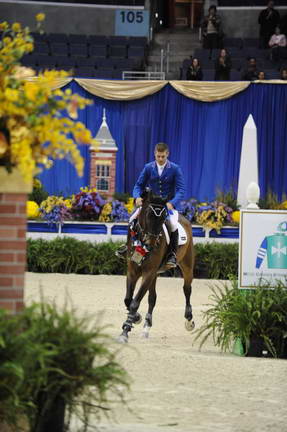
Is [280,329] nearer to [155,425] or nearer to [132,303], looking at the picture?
[132,303]

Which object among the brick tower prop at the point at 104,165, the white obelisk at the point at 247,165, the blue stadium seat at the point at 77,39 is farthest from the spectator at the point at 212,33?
the white obelisk at the point at 247,165

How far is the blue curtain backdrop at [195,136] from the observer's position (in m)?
21.1

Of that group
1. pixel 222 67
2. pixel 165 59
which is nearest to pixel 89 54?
pixel 165 59

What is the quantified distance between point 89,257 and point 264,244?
25.5ft

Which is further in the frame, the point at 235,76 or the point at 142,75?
the point at 142,75

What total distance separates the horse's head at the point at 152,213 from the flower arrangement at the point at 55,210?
7.91 m

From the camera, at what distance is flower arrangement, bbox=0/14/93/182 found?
189 inches

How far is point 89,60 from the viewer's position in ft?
75.6

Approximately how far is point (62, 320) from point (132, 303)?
5.47 meters

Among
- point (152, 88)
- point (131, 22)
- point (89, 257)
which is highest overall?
point (131, 22)

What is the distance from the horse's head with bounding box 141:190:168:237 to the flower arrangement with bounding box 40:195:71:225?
7.91 metres

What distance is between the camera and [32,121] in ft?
15.6

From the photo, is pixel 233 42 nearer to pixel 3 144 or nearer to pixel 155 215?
pixel 155 215

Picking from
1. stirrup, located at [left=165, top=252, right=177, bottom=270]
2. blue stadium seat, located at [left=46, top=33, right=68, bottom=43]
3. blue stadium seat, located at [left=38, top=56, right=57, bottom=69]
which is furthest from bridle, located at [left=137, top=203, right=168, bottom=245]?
blue stadium seat, located at [left=46, top=33, right=68, bottom=43]
